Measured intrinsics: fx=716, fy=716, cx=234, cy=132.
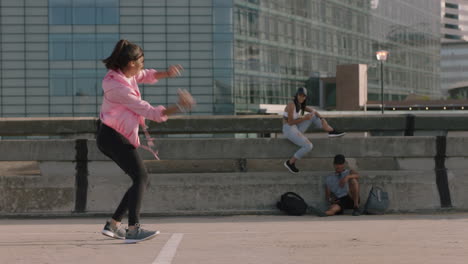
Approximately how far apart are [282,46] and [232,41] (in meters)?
8.19

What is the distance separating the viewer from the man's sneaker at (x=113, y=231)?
649 cm

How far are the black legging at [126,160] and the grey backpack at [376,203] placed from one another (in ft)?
11.2

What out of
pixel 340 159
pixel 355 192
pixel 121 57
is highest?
pixel 121 57

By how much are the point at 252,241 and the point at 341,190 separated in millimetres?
2757

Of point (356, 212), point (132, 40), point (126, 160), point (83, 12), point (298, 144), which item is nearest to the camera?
point (126, 160)

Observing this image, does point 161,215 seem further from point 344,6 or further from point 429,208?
point 344,6

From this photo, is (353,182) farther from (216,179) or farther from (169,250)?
(169,250)

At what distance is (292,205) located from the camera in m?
8.80

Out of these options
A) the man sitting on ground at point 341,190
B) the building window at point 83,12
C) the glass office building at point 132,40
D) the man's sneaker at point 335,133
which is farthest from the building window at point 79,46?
the man sitting on ground at point 341,190

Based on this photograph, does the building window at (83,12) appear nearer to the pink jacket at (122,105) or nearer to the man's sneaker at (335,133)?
the man's sneaker at (335,133)

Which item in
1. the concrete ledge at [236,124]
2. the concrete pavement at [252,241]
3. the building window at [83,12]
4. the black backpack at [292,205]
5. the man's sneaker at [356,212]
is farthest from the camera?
the building window at [83,12]

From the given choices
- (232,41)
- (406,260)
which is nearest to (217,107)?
(232,41)

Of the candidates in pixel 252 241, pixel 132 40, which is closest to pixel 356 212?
pixel 252 241

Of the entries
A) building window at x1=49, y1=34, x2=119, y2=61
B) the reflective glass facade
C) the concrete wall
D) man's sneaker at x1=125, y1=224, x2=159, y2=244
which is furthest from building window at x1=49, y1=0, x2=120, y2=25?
man's sneaker at x1=125, y1=224, x2=159, y2=244
